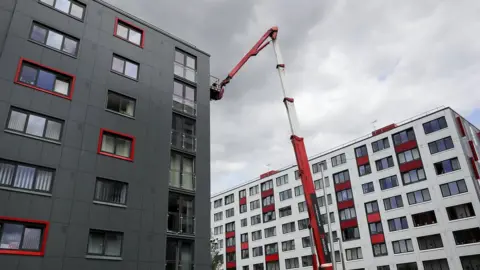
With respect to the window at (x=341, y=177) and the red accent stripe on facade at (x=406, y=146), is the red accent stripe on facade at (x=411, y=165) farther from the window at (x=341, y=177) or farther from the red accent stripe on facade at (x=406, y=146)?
the window at (x=341, y=177)

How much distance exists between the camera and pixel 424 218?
55750 millimetres

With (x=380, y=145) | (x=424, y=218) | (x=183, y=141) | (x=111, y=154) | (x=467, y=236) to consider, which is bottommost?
(x=467, y=236)

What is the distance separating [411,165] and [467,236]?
42.0ft

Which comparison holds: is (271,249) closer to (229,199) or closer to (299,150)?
(229,199)

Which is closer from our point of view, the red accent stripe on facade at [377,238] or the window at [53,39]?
the window at [53,39]

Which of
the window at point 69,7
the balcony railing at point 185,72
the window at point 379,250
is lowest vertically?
the window at point 379,250

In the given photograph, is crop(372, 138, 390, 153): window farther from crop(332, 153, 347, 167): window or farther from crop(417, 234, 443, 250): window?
crop(417, 234, 443, 250): window

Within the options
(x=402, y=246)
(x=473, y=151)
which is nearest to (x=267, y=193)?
(x=402, y=246)

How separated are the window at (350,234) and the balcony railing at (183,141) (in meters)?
43.5

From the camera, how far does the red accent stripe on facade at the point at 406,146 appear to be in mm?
59766

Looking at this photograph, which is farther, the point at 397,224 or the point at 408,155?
the point at 408,155

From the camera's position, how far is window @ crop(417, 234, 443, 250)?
2102 inches

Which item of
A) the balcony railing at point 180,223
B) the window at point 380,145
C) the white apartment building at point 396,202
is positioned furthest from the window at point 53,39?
the window at point 380,145

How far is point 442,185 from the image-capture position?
55062 millimetres
